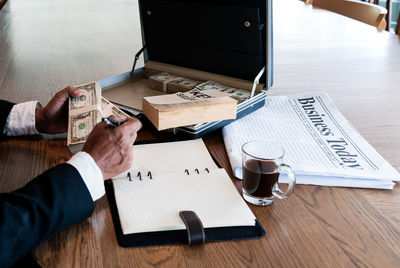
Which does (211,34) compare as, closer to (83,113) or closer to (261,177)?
(83,113)

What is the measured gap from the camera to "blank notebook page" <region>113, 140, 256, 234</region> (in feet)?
2.33

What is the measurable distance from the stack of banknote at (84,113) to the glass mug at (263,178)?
1.21 ft

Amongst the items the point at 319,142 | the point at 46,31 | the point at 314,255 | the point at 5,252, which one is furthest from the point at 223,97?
the point at 46,31

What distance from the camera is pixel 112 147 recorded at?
2.63 feet

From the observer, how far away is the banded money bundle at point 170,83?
1.18m

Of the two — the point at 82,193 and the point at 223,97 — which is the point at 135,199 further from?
the point at 223,97

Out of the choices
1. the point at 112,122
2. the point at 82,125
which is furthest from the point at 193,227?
the point at 82,125

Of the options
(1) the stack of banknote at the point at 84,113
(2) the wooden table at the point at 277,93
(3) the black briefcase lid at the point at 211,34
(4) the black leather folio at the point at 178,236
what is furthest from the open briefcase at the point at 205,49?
(4) the black leather folio at the point at 178,236

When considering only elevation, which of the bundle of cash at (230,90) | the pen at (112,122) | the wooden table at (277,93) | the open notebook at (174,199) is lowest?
the wooden table at (277,93)

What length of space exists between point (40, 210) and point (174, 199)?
230 mm

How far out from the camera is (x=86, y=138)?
2.98 ft

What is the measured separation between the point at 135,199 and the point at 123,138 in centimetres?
13

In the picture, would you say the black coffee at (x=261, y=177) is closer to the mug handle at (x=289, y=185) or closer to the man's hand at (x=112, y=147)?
the mug handle at (x=289, y=185)

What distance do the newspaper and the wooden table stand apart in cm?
3
